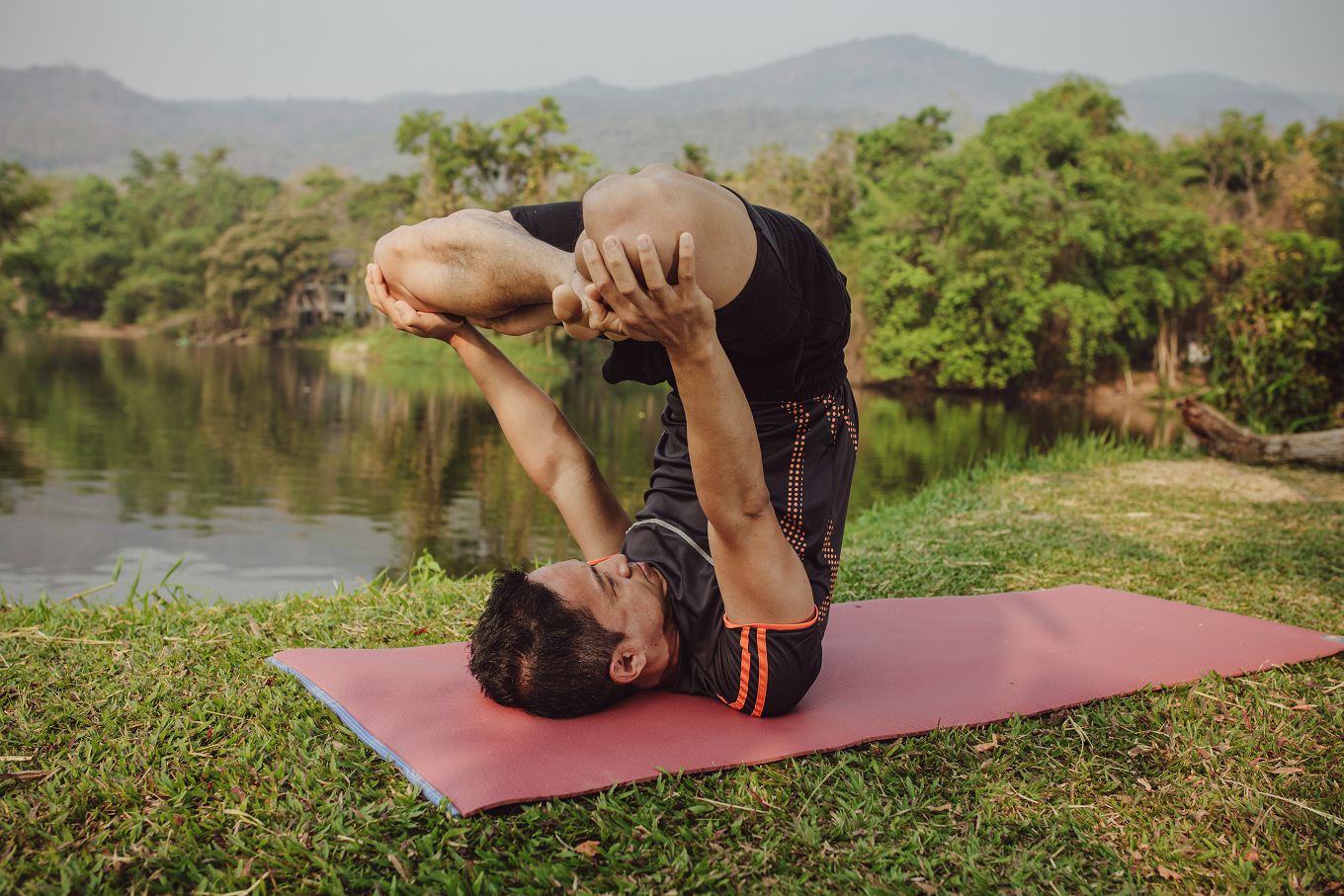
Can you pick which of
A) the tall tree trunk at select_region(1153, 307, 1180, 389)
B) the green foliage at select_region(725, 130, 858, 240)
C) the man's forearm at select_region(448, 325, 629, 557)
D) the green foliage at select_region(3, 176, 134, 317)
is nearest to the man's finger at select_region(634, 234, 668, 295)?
the man's forearm at select_region(448, 325, 629, 557)

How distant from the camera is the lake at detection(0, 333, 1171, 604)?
7438mm

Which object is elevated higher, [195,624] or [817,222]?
[817,222]

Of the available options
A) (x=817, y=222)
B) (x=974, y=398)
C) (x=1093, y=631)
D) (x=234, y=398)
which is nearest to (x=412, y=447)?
(x=234, y=398)

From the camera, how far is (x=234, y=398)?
19484 millimetres

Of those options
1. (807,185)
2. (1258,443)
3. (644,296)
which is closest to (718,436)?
(644,296)

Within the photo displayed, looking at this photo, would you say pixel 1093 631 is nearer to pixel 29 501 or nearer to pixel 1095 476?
pixel 1095 476

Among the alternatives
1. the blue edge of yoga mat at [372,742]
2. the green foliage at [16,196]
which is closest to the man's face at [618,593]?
the blue edge of yoga mat at [372,742]

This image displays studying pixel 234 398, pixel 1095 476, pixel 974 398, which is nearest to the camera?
pixel 1095 476

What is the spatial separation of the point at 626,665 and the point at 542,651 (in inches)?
8.5

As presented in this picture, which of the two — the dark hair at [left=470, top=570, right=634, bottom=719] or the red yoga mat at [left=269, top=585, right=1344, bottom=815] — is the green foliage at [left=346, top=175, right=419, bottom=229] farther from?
the dark hair at [left=470, top=570, right=634, bottom=719]

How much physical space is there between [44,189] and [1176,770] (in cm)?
3719

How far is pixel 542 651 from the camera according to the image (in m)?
2.29

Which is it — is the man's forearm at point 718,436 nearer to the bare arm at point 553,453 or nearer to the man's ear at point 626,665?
the man's ear at point 626,665

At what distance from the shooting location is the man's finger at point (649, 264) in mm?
1679
